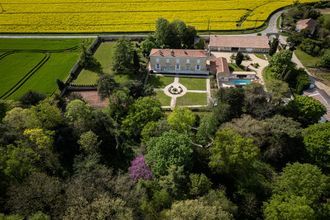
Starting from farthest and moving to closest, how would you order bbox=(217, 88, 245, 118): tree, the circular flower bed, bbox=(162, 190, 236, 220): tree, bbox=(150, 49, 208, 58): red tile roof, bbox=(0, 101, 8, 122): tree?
bbox=(150, 49, 208, 58): red tile roof < the circular flower bed < bbox=(217, 88, 245, 118): tree < bbox=(0, 101, 8, 122): tree < bbox=(162, 190, 236, 220): tree

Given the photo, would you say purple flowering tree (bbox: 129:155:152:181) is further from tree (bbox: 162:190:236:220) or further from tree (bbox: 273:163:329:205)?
tree (bbox: 273:163:329:205)

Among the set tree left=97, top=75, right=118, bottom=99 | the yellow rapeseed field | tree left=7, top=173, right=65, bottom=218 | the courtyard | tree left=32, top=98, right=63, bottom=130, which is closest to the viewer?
tree left=7, top=173, right=65, bottom=218

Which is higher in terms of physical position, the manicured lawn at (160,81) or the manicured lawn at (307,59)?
the manicured lawn at (307,59)

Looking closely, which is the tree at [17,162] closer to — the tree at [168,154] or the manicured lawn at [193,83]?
the tree at [168,154]

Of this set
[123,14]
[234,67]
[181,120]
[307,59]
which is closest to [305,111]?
[181,120]

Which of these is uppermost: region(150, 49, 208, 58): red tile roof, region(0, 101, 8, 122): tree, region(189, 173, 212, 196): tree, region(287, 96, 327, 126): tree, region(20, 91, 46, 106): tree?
region(150, 49, 208, 58): red tile roof

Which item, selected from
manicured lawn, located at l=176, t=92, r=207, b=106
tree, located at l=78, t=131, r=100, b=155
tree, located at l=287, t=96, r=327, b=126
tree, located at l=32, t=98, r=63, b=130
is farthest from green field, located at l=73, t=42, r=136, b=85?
tree, located at l=287, t=96, r=327, b=126

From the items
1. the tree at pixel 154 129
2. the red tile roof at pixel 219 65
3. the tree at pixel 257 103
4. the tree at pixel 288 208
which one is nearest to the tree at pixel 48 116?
the tree at pixel 154 129
